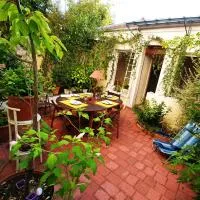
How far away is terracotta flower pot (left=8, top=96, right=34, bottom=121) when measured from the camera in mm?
2406

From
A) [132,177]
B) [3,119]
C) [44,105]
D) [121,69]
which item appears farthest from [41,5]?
[132,177]

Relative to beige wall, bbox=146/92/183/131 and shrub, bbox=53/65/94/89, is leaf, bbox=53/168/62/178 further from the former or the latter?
shrub, bbox=53/65/94/89

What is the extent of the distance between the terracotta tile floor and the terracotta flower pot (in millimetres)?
860

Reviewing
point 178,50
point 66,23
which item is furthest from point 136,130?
point 66,23

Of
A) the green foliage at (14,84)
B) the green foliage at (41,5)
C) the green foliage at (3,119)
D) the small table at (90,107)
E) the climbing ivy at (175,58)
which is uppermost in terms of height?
the green foliage at (41,5)

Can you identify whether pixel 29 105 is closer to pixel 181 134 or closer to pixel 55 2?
pixel 181 134

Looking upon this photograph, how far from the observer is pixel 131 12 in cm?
1105

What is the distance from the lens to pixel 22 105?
2.46m

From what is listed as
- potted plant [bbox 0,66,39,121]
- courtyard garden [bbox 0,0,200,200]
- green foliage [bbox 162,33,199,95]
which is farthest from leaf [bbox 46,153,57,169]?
green foliage [bbox 162,33,199,95]

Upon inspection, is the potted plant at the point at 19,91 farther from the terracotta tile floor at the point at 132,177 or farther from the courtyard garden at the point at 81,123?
the terracotta tile floor at the point at 132,177

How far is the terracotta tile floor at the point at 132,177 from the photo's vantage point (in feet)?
7.92

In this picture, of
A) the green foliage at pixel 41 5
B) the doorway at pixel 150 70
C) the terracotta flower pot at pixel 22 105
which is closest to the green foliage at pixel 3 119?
the terracotta flower pot at pixel 22 105

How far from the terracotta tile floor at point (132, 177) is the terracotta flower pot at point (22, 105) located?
860mm

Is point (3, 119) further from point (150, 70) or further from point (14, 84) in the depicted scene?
point (150, 70)
